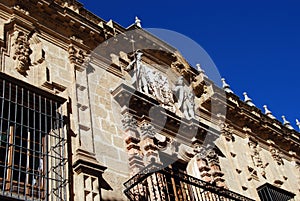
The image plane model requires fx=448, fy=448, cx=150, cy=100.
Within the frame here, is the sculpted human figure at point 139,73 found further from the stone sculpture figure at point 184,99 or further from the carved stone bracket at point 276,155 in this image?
the carved stone bracket at point 276,155

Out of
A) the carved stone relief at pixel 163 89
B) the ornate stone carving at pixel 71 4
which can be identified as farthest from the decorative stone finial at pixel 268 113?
the ornate stone carving at pixel 71 4

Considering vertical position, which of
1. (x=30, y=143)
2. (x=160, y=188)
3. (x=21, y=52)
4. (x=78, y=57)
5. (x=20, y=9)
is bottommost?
(x=160, y=188)

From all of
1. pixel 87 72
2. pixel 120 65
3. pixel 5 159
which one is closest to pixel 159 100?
pixel 120 65

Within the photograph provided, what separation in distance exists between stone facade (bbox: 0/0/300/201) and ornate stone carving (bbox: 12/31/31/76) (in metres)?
0.02

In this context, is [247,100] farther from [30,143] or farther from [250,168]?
[30,143]

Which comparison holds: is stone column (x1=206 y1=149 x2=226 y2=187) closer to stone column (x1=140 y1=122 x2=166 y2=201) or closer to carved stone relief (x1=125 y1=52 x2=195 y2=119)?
carved stone relief (x1=125 y1=52 x2=195 y2=119)

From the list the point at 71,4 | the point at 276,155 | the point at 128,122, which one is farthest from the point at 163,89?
the point at 276,155

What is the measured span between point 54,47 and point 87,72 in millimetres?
793

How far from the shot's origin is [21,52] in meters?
7.43

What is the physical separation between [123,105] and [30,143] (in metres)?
2.49

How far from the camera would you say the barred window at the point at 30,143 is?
604 cm

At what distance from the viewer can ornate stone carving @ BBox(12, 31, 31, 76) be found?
7297 mm

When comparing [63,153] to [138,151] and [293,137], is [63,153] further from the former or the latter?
[293,137]

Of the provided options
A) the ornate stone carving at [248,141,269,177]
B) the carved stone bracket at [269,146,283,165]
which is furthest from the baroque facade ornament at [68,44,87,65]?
the carved stone bracket at [269,146,283,165]
